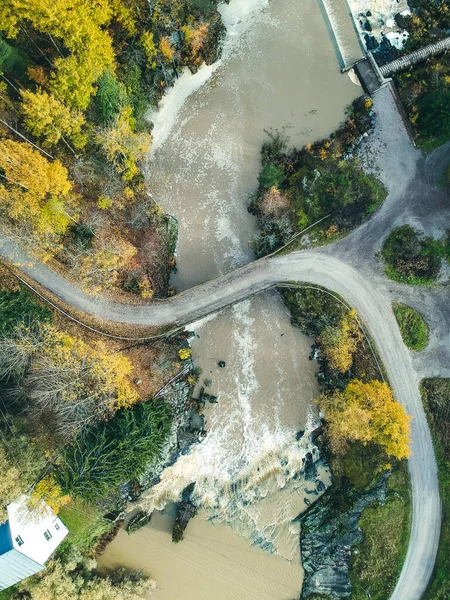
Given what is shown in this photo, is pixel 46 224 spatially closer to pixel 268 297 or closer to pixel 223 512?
pixel 268 297

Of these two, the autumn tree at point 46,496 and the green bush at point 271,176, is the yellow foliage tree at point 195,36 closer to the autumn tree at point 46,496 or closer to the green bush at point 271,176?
the green bush at point 271,176

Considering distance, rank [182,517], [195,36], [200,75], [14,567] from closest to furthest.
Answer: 1. [14,567]
2. [182,517]
3. [195,36]
4. [200,75]

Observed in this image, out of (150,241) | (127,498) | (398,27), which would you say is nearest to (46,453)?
(127,498)

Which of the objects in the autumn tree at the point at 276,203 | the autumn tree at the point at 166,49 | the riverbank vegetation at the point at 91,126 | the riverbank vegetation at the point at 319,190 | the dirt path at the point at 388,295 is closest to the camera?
the riverbank vegetation at the point at 91,126

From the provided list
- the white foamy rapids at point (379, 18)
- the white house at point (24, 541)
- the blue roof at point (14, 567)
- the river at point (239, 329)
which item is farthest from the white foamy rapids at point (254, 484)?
the white foamy rapids at point (379, 18)

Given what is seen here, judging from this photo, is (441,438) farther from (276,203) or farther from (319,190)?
(276,203)

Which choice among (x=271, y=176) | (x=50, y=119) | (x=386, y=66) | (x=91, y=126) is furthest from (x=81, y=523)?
(x=386, y=66)

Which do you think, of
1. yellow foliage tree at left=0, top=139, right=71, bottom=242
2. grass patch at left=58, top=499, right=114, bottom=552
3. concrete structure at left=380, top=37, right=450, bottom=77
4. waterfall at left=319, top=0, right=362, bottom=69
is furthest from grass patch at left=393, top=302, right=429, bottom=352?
grass patch at left=58, top=499, right=114, bottom=552

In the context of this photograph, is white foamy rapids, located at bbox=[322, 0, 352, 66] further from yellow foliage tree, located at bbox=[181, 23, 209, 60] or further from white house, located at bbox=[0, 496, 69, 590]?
white house, located at bbox=[0, 496, 69, 590]
